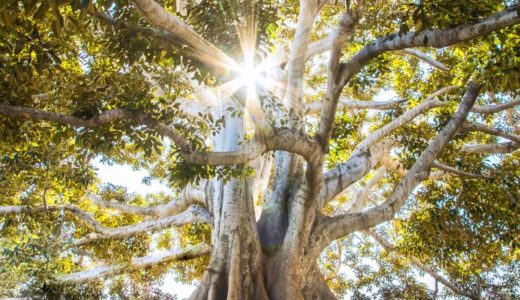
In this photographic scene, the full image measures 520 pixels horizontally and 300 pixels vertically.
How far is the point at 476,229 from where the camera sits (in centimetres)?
706

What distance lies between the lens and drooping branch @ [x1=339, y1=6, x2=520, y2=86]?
3070 millimetres

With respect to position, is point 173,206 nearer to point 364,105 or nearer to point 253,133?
point 253,133

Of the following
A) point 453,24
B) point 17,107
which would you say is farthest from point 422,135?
point 17,107

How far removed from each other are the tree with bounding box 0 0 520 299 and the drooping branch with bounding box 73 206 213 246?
29 mm

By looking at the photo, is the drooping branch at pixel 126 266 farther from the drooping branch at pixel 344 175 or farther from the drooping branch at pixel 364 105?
the drooping branch at pixel 364 105

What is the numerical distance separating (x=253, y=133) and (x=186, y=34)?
2.64 metres

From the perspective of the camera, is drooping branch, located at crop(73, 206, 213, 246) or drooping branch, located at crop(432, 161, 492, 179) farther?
drooping branch, located at crop(73, 206, 213, 246)

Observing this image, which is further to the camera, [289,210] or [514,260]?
[514,260]

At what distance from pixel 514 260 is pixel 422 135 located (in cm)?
650

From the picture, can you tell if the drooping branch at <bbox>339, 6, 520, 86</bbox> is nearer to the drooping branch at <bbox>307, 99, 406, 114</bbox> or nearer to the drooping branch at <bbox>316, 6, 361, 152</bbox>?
the drooping branch at <bbox>316, 6, 361, 152</bbox>

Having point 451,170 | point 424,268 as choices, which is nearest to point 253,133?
point 451,170

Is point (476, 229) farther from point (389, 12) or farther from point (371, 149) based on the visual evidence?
point (389, 12)

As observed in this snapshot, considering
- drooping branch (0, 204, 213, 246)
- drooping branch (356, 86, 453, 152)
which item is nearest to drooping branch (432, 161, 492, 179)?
drooping branch (356, 86, 453, 152)

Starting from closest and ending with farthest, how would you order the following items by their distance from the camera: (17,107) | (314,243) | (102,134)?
(17,107)
(102,134)
(314,243)
